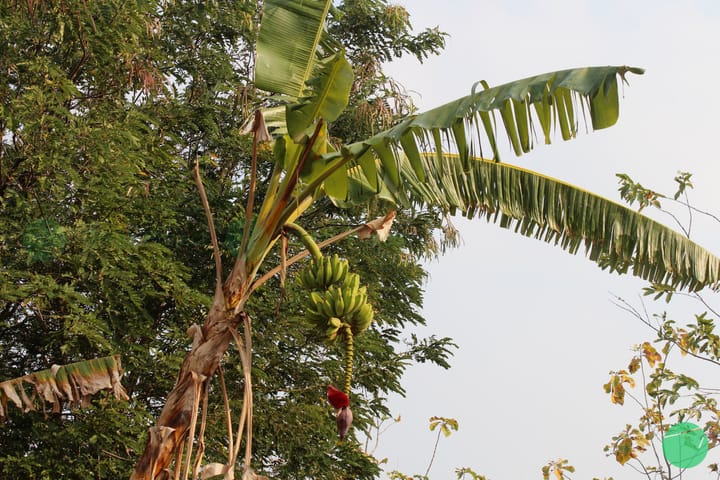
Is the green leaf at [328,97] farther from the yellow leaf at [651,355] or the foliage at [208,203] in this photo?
the yellow leaf at [651,355]

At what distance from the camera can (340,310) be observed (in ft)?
13.1

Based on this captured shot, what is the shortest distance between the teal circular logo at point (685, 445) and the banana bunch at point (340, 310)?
309 cm

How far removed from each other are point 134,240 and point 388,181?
549cm

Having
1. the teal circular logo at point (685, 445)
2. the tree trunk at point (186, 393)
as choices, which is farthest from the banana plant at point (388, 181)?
the teal circular logo at point (685, 445)

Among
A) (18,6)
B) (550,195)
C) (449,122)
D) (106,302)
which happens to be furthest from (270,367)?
(449,122)

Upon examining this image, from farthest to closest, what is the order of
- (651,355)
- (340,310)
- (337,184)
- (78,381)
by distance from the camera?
(651,355) → (78,381) → (337,184) → (340,310)

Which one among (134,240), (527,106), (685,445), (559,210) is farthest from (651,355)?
(134,240)

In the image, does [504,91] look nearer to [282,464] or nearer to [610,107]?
[610,107]

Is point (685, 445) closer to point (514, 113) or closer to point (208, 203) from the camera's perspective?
point (514, 113)

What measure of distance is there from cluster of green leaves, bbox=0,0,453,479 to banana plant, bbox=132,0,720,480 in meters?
1.64

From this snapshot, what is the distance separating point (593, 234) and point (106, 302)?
5103 millimetres

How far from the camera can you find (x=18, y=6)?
8148mm

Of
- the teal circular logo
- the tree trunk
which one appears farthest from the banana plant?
the teal circular logo

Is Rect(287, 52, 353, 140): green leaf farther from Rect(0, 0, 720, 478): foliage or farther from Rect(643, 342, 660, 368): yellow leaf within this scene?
Rect(643, 342, 660, 368): yellow leaf
